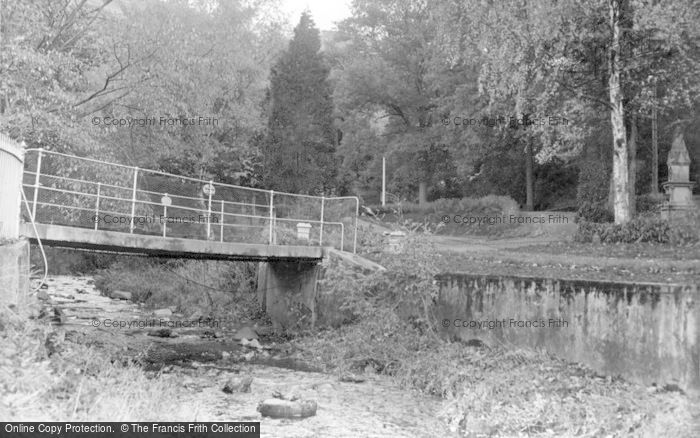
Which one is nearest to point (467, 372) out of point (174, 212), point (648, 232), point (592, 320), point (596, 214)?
point (592, 320)

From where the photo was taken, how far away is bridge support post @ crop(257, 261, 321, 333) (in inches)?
730

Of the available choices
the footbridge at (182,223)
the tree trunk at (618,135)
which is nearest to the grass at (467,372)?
the footbridge at (182,223)

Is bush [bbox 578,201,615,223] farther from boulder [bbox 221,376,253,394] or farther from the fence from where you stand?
the fence

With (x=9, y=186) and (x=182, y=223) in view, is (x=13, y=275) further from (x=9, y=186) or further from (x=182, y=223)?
(x=182, y=223)

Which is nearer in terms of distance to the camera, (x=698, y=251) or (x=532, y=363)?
(x=532, y=363)

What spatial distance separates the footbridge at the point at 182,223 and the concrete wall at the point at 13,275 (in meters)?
2.89

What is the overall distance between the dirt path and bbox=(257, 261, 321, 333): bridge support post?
1621 millimetres

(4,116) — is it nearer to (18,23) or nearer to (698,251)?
(18,23)

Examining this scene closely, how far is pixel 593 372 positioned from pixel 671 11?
411 inches

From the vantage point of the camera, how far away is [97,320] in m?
19.5

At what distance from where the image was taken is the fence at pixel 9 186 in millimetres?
9852

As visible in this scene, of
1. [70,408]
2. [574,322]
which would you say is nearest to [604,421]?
[574,322]

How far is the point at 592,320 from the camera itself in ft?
38.4

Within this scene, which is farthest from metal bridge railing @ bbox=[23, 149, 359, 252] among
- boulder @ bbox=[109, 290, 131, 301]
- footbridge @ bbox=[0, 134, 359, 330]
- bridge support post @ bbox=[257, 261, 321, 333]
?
boulder @ bbox=[109, 290, 131, 301]
